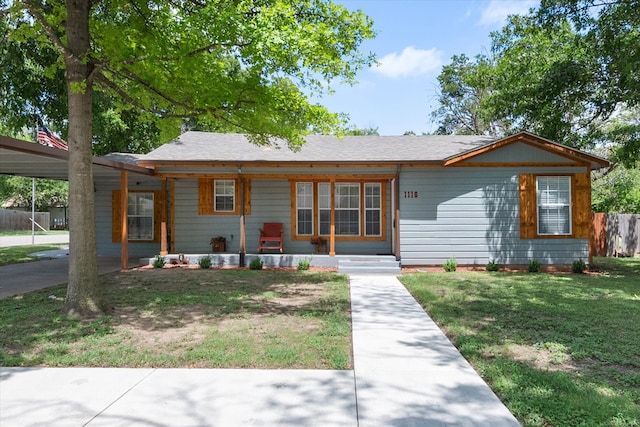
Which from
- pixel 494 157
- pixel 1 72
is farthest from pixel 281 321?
pixel 1 72

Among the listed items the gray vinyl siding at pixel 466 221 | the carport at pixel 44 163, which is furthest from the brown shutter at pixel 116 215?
the gray vinyl siding at pixel 466 221

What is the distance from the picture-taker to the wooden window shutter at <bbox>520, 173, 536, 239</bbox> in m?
10.8

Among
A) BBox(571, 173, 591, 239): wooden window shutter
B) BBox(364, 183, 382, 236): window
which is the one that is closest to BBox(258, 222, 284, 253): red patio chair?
BBox(364, 183, 382, 236): window

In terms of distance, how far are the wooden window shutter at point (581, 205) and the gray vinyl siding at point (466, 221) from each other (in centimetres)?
40

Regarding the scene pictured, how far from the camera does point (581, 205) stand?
10.8 meters

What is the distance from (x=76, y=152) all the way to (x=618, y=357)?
23.7ft

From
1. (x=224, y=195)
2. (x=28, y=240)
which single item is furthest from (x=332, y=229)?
(x=28, y=240)

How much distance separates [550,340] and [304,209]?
8.45 meters

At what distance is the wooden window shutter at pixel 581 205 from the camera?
10.7 metres

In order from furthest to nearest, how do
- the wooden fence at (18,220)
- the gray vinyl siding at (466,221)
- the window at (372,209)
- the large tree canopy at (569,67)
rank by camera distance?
the wooden fence at (18,220) → the window at (372,209) → the gray vinyl siding at (466,221) → the large tree canopy at (569,67)

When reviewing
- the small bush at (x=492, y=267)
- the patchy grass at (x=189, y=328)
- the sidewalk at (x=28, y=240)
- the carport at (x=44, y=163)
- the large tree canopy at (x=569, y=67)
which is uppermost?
the large tree canopy at (x=569, y=67)

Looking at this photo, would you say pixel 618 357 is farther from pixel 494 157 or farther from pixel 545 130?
pixel 545 130

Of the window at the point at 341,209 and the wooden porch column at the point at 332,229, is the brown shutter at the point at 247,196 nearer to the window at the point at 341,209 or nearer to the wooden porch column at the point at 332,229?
the window at the point at 341,209

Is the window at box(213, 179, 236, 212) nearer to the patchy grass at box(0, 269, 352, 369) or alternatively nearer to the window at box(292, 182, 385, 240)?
the window at box(292, 182, 385, 240)
